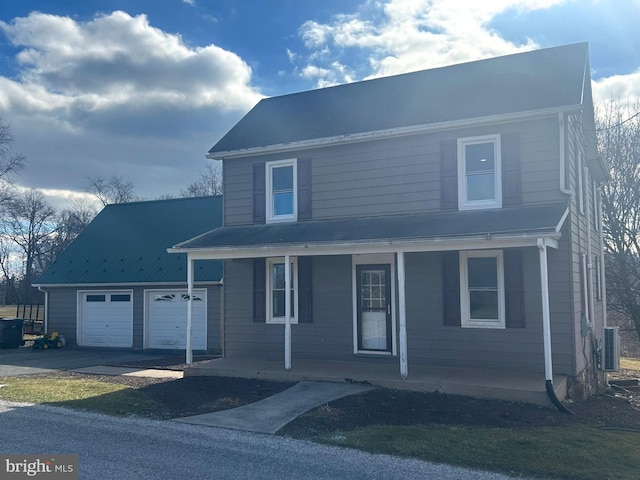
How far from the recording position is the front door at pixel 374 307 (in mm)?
11195

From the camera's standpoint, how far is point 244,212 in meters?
Result: 12.7

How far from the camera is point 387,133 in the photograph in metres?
11.0

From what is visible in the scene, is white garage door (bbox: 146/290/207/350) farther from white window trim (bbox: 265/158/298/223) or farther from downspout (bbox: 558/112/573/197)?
downspout (bbox: 558/112/573/197)

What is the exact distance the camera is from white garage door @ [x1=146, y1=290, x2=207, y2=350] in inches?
672

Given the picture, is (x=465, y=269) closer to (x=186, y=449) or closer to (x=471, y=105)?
(x=471, y=105)

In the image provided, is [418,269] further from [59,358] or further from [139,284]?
[59,358]

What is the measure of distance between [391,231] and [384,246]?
0.53 metres

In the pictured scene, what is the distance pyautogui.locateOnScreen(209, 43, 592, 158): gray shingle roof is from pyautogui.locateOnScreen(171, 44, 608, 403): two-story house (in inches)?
2.1

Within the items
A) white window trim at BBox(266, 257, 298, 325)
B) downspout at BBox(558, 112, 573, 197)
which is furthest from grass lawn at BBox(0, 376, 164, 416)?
downspout at BBox(558, 112, 573, 197)

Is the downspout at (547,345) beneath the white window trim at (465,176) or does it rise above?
beneath

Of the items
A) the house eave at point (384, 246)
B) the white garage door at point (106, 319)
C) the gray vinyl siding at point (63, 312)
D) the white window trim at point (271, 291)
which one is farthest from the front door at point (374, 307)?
the gray vinyl siding at point (63, 312)

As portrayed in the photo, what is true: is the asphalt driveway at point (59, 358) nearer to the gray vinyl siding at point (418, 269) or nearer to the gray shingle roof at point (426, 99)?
the gray vinyl siding at point (418, 269)

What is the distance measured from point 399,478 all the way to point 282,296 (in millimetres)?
7041

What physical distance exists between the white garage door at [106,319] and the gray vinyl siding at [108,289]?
8.9 inches
